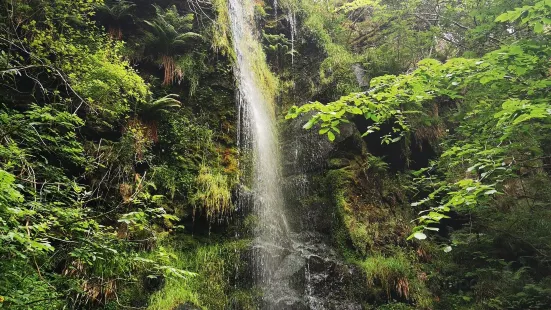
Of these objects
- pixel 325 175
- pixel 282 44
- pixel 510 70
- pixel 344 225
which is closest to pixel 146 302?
pixel 344 225

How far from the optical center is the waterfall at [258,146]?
7.02m

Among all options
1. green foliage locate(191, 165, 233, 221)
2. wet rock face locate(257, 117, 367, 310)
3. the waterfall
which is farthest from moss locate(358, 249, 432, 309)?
green foliage locate(191, 165, 233, 221)

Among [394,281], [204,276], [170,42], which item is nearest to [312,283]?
[394,281]

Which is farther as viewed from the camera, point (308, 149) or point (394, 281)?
point (308, 149)

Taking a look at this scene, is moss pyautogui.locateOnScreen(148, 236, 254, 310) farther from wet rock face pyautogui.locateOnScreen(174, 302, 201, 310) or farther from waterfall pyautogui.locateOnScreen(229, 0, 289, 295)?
waterfall pyautogui.locateOnScreen(229, 0, 289, 295)

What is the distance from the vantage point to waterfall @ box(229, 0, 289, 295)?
276 inches

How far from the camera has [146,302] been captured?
5320 millimetres


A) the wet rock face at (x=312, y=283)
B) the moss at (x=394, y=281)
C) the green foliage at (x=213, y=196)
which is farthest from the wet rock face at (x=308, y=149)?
the moss at (x=394, y=281)

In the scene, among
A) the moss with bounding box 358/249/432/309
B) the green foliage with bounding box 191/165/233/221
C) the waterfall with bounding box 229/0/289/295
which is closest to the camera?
the green foliage with bounding box 191/165/233/221

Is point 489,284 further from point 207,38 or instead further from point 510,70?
point 207,38

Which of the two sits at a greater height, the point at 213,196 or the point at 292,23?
the point at 292,23

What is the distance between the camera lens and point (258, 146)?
344 inches

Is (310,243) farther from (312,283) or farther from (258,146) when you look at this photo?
(258,146)

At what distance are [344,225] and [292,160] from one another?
7.01ft
